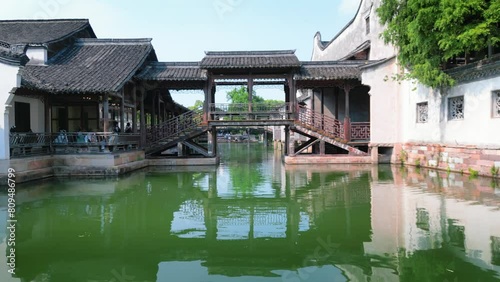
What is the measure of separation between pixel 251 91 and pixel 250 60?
147cm

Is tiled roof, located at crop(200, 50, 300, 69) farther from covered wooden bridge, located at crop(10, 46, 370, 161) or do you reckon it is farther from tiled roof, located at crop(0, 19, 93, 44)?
tiled roof, located at crop(0, 19, 93, 44)

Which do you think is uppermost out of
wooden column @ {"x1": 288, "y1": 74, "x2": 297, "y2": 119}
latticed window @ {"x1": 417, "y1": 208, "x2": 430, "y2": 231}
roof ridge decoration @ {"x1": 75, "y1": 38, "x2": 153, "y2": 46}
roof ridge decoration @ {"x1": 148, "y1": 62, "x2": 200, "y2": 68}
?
roof ridge decoration @ {"x1": 75, "y1": 38, "x2": 153, "y2": 46}

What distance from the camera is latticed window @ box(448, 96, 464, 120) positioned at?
13.6m

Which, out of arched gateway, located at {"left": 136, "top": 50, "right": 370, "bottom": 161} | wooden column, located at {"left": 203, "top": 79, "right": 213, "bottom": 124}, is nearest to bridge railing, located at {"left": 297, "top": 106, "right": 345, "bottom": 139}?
arched gateway, located at {"left": 136, "top": 50, "right": 370, "bottom": 161}

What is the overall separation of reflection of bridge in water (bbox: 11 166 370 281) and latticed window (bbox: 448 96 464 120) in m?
6.20

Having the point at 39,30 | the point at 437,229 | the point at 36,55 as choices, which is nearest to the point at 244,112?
the point at 36,55

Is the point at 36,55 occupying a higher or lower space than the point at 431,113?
higher

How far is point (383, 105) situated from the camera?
17219 millimetres

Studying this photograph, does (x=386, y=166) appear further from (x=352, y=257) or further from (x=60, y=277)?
(x=60, y=277)

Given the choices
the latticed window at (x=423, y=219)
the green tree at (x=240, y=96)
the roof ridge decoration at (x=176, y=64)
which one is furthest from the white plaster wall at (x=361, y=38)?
the green tree at (x=240, y=96)

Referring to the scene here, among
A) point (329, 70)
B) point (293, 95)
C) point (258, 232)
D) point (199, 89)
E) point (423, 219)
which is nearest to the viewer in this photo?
point (258, 232)

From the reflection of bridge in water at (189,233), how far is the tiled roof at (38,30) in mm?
10978

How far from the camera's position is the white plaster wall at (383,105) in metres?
17.1

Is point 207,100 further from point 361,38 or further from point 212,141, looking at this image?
point 361,38
